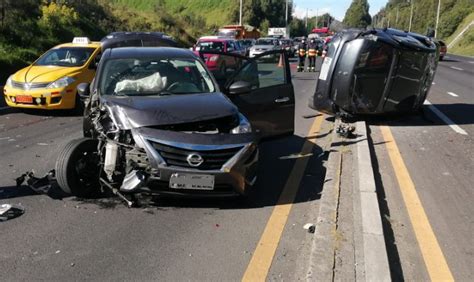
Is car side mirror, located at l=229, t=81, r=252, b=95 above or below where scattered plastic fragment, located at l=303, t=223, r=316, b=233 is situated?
above

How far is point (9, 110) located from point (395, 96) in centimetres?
868

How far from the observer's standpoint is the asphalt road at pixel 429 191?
4230 mm

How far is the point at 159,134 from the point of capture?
5.00 m

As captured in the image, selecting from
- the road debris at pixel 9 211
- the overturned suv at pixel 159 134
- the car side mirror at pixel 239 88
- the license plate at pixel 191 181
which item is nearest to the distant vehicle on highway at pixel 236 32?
the car side mirror at pixel 239 88

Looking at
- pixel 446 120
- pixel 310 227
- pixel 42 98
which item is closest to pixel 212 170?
pixel 310 227

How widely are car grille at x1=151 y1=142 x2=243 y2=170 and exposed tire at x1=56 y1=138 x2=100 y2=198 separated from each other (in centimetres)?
95

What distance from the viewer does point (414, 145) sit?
8789 millimetres

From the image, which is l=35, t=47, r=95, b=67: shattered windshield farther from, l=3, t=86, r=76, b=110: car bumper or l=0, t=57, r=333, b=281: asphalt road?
l=0, t=57, r=333, b=281: asphalt road

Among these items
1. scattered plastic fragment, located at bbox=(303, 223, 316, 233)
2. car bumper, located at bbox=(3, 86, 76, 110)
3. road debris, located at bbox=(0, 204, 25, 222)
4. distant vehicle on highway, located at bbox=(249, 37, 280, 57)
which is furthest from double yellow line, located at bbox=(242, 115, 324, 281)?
distant vehicle on highway, located at bbox=(249, 37, 280, 57)

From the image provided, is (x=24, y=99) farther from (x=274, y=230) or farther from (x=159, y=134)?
(x=274, y=230)

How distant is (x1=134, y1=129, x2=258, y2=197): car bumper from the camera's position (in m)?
4.91

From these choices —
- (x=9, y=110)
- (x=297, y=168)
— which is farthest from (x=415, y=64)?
(x=9, y=110)

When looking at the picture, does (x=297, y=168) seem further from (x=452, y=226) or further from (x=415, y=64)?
(x=415, y=64)

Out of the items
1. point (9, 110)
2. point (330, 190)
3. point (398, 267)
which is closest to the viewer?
point (398, 267)
